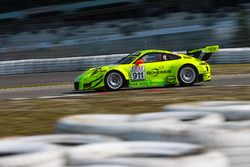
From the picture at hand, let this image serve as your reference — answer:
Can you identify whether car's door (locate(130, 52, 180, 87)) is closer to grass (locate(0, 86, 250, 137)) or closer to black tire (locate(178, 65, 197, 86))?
black tire (locate(178, 65, 197, 86))

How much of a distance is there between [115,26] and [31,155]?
93.3 feet

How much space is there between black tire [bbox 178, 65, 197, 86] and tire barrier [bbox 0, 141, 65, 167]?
10179 mm

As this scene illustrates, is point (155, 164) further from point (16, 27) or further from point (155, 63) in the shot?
point (16, 27)

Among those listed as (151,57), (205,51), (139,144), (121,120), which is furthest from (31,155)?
(205,51)

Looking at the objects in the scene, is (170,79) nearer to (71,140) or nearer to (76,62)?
(71,140)

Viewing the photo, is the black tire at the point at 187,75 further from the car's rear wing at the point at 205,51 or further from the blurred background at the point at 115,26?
the blurred background at the point at 115,26

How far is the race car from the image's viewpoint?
13875 mm

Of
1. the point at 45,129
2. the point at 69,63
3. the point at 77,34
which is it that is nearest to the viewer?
the point at 45,129

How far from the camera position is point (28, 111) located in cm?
954

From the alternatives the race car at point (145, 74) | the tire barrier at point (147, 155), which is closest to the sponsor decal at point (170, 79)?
the race car at point (145, 74)

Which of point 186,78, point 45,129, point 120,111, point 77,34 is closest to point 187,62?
point 186,78

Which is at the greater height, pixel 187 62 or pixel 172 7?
pixel 172 7

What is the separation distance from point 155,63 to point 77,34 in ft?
63.7

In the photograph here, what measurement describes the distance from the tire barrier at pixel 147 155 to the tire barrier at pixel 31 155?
11cm
